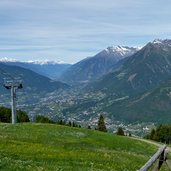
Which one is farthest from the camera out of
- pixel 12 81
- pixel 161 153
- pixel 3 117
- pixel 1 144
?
pixel 3 117

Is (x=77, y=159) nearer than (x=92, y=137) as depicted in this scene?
Yes

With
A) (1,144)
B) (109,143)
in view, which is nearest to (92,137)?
(109,143)

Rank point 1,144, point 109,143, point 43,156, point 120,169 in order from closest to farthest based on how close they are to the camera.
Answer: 1. point 120,169
2. point 43,156
3. point 1,144
4. point 109,143

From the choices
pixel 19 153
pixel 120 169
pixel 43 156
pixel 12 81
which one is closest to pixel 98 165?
pixel 120 169

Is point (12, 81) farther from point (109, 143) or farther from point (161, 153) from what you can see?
point (161, 153)

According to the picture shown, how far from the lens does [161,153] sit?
23922 mm

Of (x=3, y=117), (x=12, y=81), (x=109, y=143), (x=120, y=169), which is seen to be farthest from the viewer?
(x=3, y=117)

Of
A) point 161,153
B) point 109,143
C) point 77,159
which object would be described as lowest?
point 109,143

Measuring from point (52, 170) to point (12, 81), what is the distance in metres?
64.9

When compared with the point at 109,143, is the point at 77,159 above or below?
above

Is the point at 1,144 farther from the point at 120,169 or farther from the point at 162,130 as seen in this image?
the point at 162,130

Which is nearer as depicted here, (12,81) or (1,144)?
(1,144)

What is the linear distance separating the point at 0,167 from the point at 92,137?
48.1 metres

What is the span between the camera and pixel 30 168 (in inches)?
988
